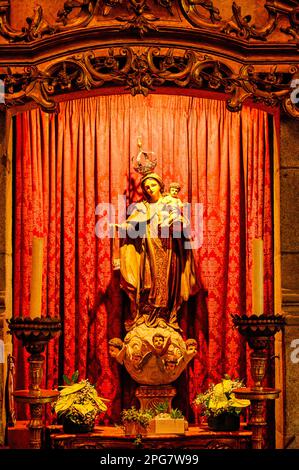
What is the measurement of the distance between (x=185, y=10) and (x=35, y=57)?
A: 85cm

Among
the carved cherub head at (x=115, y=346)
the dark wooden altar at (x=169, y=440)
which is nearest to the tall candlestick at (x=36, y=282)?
the dark wooden altar at (x=169, y=440)

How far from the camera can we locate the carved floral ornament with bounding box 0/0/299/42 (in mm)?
5043

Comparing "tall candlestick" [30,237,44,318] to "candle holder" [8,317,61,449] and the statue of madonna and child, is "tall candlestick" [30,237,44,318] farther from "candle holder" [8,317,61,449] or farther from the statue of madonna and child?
the statue of madonna and child

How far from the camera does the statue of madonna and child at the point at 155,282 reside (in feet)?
18.9

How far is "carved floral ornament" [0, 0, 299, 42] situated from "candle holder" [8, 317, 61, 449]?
172cm

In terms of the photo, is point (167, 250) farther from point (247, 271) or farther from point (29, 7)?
point (29, 7)

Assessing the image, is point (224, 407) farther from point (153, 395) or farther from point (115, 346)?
point (115, 346)

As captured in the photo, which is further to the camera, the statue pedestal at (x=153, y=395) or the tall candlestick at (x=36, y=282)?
Answer: the statue pedestal at (x=153, y=395)

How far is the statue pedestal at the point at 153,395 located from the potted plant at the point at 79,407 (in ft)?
0.91

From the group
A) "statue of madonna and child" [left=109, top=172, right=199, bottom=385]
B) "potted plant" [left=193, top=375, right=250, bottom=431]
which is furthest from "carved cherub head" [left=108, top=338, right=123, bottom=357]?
"potted plant" [left=193, top=375, right=250, bottom=431]

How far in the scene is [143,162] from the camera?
617cm

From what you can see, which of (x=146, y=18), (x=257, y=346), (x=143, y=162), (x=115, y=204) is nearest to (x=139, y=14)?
(x=146, y=18)

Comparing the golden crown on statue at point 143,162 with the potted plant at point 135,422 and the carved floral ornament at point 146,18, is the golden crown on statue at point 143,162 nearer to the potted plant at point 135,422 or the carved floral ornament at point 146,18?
the carved floral ornament at point 146,18

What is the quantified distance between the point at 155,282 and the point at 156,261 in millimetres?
133
